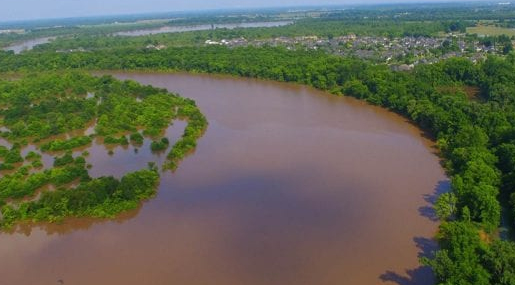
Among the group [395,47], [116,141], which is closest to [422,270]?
[116,141]

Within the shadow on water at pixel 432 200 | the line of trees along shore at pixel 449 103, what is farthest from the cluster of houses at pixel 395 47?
the shadow on water at pixel 432 200

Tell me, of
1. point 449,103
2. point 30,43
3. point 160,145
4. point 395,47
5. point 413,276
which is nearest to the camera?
point 413,276

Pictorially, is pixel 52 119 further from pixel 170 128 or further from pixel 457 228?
pixel 457 228

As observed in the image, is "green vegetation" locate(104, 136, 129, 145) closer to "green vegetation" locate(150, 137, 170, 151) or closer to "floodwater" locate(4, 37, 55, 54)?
"green vegetation" locate(150, 137, 170, 151)

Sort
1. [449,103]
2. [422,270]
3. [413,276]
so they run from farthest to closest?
[449,103] → [422,270] → [413,276]

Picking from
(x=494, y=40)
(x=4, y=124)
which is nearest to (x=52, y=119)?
(x=4, y=124)

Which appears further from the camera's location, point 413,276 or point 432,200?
point 432,200

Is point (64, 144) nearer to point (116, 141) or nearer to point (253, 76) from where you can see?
point (116, 141)
